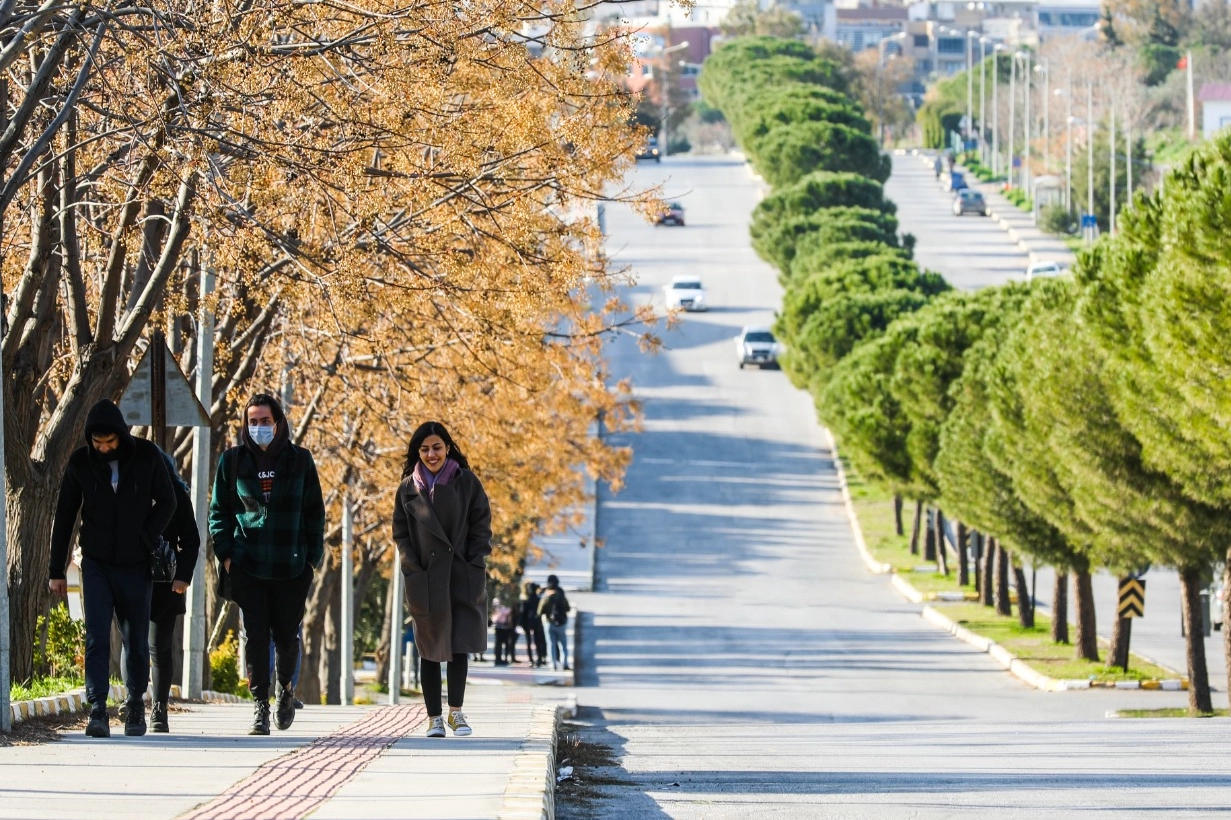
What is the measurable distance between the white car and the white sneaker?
84.1 meters

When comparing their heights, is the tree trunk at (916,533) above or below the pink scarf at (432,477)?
below

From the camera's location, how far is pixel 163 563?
11.2 metres

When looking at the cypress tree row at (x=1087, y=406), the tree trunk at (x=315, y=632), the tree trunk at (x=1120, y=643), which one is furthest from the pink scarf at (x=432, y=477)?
the tree trunk at (x=1120, y=643)

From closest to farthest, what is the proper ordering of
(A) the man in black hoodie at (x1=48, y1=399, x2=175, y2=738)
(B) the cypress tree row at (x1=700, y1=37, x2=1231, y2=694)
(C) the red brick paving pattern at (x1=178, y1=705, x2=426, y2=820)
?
(C) the red brick paving pattern at (x1=178, y1=705, x2=426, y2=820) → (A) the man in black hoodie at (x1=48, y1=399, x2=175, y2=738) → (B) the cypress tree row at (x1=700, y1=37, x2=1231, y2=694)

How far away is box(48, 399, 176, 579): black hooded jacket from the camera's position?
35.5 feet

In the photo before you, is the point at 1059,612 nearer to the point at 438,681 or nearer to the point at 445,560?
the point at 438,681

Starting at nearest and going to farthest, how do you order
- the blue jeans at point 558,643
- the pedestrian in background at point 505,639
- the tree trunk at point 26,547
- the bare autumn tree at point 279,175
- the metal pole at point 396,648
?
the bare autumn tree at point 279,175
the tree trunk at point 26,547
the metal pole at point 396,648
the blue jeans at point 558,643
the pedestrian in background at point 505,639

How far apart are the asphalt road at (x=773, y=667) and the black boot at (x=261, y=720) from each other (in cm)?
194

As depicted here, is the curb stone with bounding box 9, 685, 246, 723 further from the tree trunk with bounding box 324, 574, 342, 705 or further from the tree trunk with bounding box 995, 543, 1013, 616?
the tree trunk with bounding box 995, 543, 1013, 616

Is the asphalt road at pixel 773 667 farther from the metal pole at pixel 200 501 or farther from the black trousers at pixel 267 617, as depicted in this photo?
the metal pole at pixel 200 501

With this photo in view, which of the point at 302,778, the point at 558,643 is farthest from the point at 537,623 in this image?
the point at 302,778

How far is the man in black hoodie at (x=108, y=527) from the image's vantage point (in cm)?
1081

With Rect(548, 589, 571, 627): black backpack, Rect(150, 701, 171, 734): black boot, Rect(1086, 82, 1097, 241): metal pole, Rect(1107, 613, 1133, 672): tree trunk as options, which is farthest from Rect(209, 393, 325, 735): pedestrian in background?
Rect(1086, 82, 1097, 241): metal pole

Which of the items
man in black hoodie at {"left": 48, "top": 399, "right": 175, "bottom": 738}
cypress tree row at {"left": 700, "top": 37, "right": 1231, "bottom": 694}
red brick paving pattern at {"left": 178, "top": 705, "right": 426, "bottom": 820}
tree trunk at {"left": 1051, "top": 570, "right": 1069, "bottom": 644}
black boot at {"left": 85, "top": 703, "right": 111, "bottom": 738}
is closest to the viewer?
red brick paving pattern at {"left": 178, "top": 705, "right": 426, "bottom": 820}
